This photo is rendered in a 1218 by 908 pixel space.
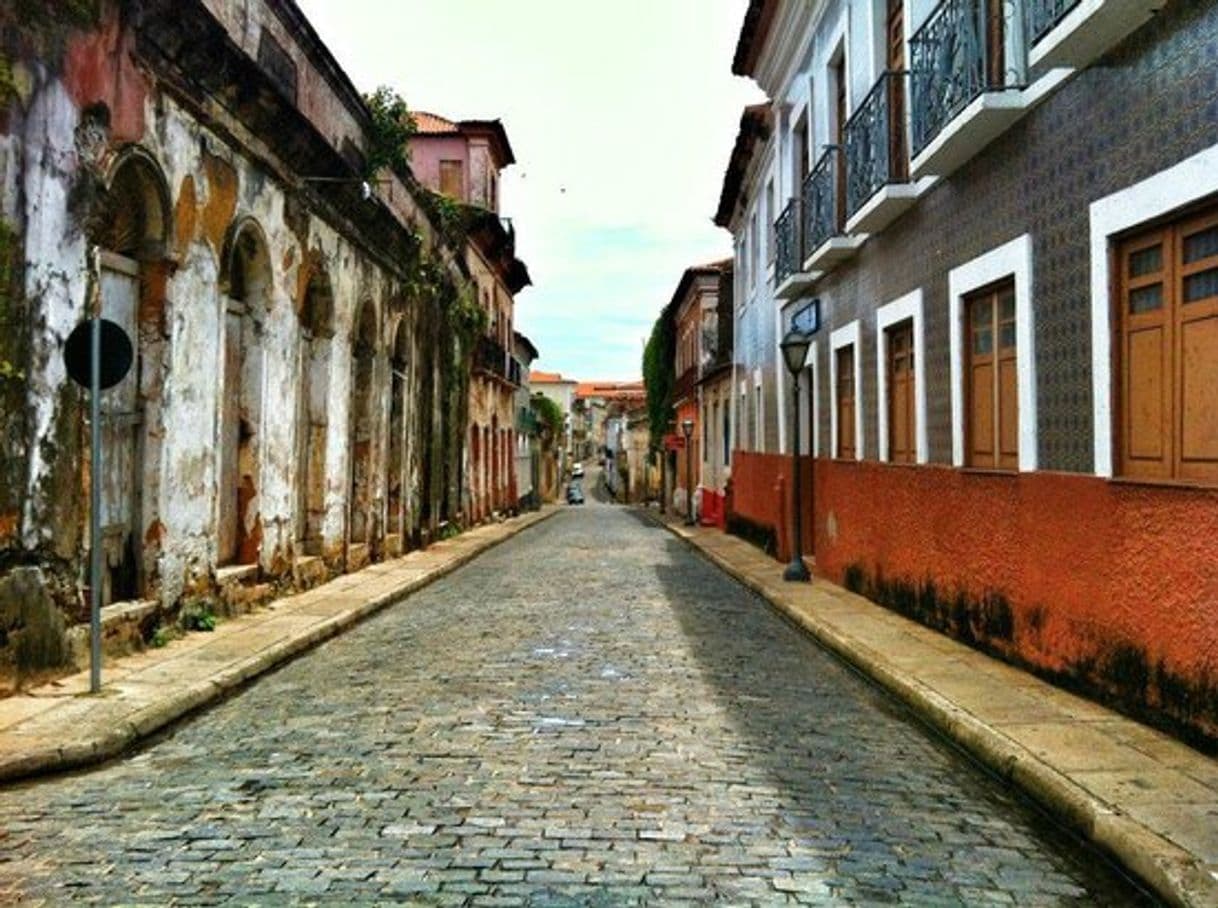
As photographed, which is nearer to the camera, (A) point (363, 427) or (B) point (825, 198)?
(B) point (825, 198)

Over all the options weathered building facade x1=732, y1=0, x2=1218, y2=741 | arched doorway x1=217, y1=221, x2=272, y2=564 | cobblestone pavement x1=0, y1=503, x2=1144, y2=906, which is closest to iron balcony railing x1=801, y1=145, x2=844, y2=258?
weathered building facade x1=732, y1=0, x2=1218, y2=741

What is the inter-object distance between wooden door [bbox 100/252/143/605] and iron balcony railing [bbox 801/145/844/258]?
305 inches

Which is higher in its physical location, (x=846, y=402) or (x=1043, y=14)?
(x=1043, y=14)

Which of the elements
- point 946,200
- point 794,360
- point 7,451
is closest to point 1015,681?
point 946,200

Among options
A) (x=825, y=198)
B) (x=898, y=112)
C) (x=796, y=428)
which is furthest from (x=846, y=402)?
(x=898, y=112)

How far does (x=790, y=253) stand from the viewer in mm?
16312

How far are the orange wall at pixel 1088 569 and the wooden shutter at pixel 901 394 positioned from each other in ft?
1.73

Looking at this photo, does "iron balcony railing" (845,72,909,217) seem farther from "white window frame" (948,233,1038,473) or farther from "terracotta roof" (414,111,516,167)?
"terracotta roof" (414,111,516,167)

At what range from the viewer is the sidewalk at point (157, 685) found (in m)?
5.53

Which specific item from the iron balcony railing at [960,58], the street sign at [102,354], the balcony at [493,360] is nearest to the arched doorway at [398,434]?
the balcony at [493,360]

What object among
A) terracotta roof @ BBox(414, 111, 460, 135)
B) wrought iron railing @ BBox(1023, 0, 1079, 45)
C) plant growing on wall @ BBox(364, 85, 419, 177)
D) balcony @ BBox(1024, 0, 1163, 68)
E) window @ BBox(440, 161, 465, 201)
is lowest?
balcony @ BBox(1024, 0, 1163, 68)

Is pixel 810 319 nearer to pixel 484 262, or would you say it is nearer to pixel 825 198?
pixel 825 198

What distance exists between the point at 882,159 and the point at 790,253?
18.0 feet

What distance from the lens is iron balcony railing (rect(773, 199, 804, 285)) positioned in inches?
621
